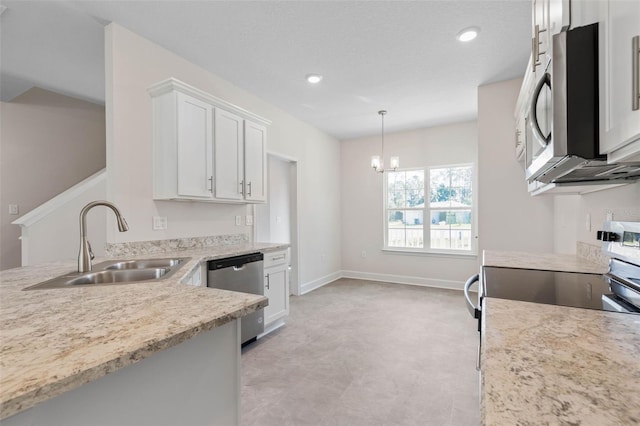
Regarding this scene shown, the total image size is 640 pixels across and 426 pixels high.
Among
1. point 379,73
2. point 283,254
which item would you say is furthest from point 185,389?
point 379,73

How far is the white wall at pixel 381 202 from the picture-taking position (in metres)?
4.80

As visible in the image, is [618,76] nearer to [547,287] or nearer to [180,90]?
[547,287]

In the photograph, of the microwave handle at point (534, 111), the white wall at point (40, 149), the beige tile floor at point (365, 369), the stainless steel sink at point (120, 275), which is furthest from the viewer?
the white wall at point (40, 149)

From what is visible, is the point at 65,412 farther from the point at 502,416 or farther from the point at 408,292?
the point at 408,292

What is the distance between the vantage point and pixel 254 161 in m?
3.29

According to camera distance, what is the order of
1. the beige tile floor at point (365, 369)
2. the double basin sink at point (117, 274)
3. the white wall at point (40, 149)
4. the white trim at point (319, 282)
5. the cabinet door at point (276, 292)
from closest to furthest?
the double basin sink at point (117, 274)
the beige tile floor at point (365, 369)
the cabinet door at point (276, 292)
the white wall at point (40, 149)
the white trim at point (319, 282)

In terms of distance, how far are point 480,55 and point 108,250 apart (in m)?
3.72

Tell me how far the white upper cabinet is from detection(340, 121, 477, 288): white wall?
9.41ft

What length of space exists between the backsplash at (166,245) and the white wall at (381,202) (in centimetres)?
279

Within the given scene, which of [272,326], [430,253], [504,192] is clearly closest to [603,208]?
[504,192]

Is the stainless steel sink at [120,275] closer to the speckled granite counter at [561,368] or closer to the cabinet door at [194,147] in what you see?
the cabinet door at [194,147]

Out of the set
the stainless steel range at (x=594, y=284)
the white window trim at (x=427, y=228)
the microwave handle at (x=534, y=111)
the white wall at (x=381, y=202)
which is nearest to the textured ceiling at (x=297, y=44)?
the white wall at (x=381, y=202)

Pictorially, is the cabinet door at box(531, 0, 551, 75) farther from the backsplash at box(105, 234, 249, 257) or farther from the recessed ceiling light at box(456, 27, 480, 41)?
the backsplash at box(105, 234, 249, 257)

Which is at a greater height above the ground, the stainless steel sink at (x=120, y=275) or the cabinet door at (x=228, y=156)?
the cabinet door at (x=228, y=156)
